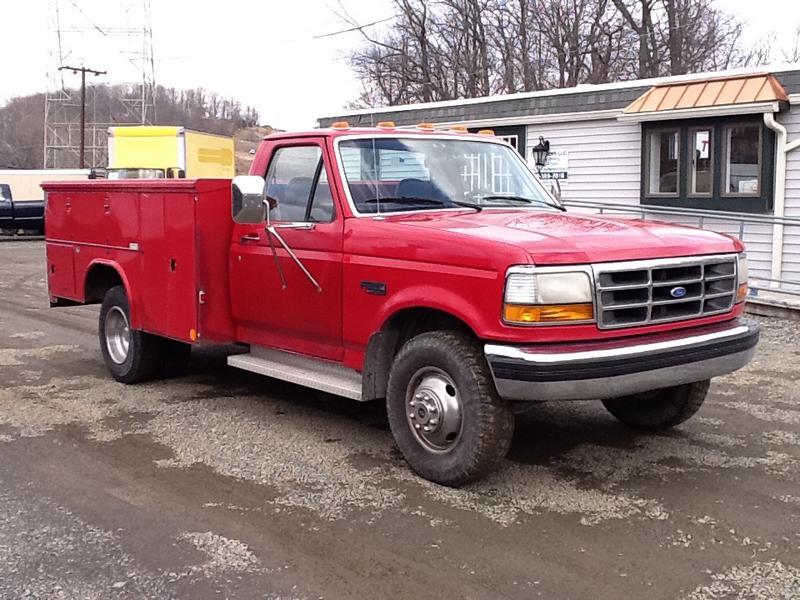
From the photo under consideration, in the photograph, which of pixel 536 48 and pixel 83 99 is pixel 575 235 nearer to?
pixel 536 48

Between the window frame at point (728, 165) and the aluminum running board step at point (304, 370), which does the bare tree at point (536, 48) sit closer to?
the window frame at point (728, 165)

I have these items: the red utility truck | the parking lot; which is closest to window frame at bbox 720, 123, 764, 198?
the parking lot

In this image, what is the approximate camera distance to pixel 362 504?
4730mm

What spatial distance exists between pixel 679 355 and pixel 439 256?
1.37 metres

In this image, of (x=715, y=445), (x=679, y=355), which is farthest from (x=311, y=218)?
(x=715, y=445)

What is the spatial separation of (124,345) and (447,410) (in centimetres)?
376

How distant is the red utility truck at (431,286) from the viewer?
456 centimetres

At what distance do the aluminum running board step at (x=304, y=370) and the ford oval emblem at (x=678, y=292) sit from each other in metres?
1.86

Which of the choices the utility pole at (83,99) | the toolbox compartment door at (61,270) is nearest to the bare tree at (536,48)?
the utility pole at (83,99)

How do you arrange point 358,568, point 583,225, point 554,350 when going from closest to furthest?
1. point 358,568
2. point 554,350
3. point 583,225

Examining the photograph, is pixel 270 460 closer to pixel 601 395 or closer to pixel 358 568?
pixel 358 568

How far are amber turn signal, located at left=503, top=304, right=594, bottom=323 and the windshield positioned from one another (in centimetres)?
140

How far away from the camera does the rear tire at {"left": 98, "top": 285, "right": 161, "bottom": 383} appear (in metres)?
7.46

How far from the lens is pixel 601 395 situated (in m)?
4.60
